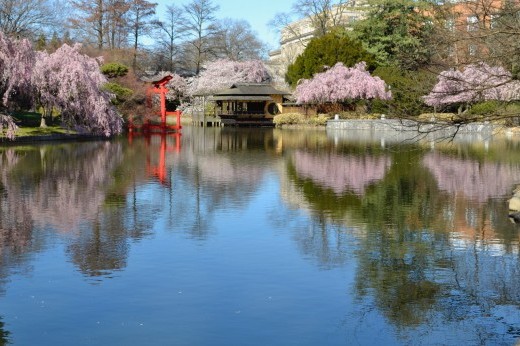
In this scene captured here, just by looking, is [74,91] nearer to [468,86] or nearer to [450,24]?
[450,24]

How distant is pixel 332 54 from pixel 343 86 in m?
6.12

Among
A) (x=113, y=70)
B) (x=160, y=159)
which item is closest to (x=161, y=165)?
(x=160, y=159)

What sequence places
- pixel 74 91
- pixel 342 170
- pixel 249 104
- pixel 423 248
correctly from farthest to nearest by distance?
pixel 249 104, pixel 74 91, pixel 342 170, pixel 423 248

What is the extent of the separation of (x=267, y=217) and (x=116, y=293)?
6902 millimetres

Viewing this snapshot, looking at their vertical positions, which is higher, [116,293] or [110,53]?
[110,53]

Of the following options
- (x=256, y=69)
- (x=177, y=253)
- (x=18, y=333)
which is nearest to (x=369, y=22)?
(x=256, y=69)

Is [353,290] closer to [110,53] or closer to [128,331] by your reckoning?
[128,331]

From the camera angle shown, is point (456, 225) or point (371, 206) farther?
point (371, 206)

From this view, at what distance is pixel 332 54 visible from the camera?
70.2m

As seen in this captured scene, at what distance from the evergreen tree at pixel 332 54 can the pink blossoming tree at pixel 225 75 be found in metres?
13.9

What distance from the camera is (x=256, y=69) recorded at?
90125mm

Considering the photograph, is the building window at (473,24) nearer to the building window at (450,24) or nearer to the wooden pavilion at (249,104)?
the building window at (450,24)

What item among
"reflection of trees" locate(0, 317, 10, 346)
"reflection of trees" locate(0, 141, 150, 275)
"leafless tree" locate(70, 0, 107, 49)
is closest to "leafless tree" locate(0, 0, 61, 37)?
"leafless tree" locate(70, 0, 107, 49)

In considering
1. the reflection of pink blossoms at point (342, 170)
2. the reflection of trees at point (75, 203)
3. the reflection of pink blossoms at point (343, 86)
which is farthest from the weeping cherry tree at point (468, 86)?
the reflection of pink blossoms at point (343, 86)
